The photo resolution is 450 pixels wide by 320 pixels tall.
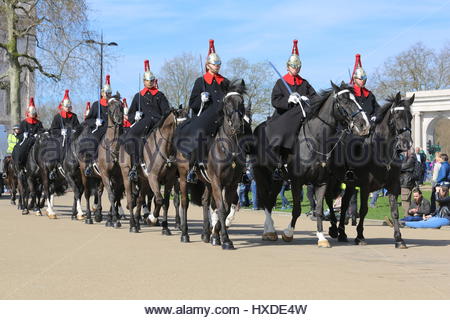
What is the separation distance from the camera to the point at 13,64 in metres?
41.9

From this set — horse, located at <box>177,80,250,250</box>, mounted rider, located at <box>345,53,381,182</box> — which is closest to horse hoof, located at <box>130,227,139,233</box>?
horse, located at <box>177,80,250,250</box>

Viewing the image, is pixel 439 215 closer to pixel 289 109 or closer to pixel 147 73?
pixel 289 109

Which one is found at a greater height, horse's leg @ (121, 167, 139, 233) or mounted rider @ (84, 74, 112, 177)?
mounted rider @ (84, 74, 112, 177)

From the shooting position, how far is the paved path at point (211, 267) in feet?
28.8

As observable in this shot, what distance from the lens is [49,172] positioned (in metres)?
22.7

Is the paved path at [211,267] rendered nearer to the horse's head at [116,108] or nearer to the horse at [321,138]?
the horse at [321,138]

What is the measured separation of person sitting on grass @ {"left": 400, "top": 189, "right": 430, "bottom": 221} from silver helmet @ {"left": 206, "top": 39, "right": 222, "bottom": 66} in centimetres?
834

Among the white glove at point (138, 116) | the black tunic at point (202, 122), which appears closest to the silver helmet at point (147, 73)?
the white glove at point (138, 116)

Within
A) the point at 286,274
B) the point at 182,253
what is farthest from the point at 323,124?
the point at 286,274

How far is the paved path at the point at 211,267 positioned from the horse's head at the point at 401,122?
6.08ft

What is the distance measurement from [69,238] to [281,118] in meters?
4.78

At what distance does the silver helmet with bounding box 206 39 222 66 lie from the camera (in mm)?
14867

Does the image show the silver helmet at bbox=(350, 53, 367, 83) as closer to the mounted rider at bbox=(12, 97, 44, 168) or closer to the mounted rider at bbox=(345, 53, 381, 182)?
the mounted rider at bbox=(345, 53, 381, 182)
